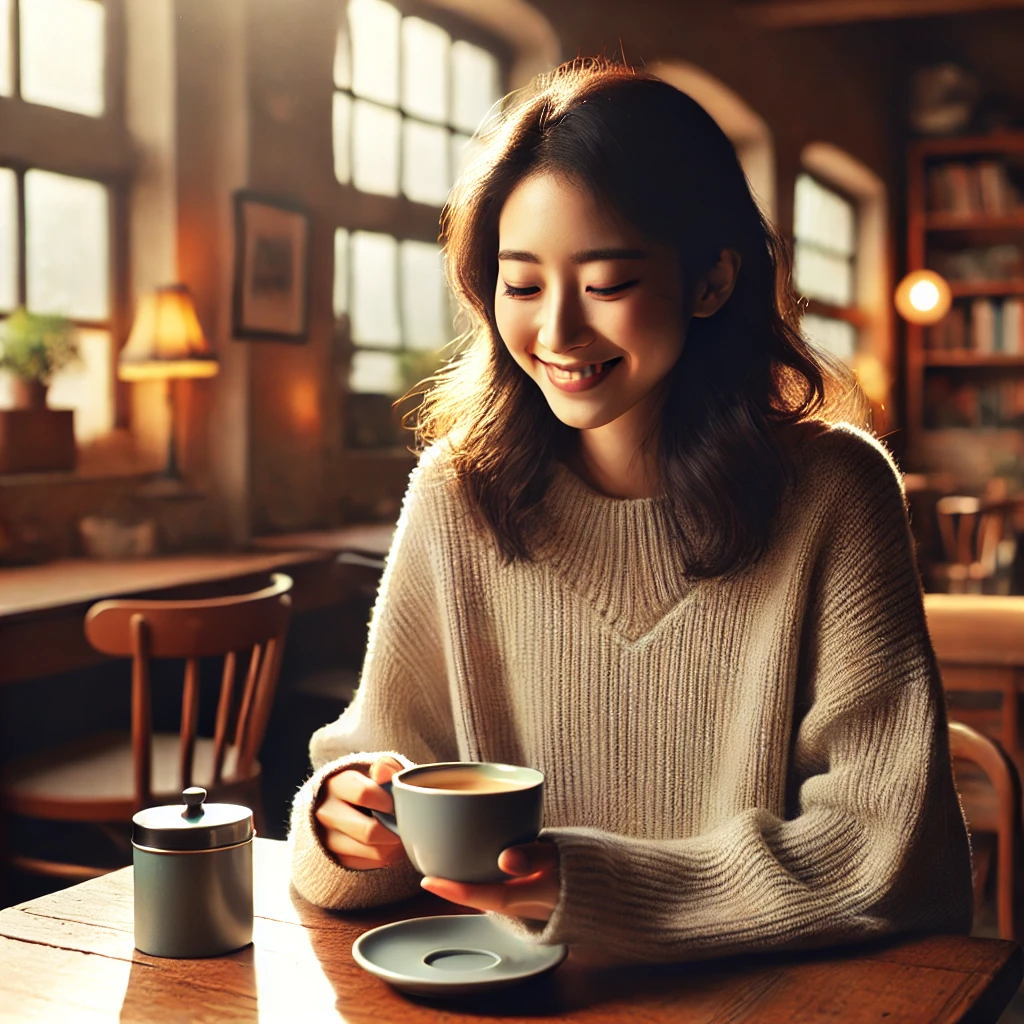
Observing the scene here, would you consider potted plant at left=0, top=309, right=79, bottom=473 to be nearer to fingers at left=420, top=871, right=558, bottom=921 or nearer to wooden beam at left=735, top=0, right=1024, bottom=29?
fingers at left=420, top=871, right=558, bottom=921

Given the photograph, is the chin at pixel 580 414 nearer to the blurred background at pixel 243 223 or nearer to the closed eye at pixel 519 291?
the closed eye at pixel 519 291

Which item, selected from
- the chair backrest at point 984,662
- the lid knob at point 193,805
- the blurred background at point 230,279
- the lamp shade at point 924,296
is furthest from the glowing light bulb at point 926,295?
the lid knob at point 193,805

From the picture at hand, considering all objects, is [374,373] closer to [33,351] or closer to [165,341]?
[165,341]

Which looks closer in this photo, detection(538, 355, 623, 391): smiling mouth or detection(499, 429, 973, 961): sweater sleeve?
detection(499, 429, 973, 961): sweater sleeve

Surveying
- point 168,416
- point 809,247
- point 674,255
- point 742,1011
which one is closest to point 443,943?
point 742,1011

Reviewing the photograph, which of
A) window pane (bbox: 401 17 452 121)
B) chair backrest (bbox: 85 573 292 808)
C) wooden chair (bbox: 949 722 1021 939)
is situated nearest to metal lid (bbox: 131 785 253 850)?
wooden chair (bbox: 949 722 1021 939)

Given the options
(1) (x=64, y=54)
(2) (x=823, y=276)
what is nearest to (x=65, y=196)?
(1) (x=64, y=54)

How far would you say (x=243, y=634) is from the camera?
2600 millimetres

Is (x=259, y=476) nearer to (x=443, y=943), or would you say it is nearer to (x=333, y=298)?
(x=333, y=298)

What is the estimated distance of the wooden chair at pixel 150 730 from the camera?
8.35 feet

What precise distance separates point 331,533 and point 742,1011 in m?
3.65

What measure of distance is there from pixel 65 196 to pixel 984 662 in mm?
2743

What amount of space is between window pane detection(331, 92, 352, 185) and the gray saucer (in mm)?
3882

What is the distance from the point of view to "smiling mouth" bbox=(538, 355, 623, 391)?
1.13 metres
